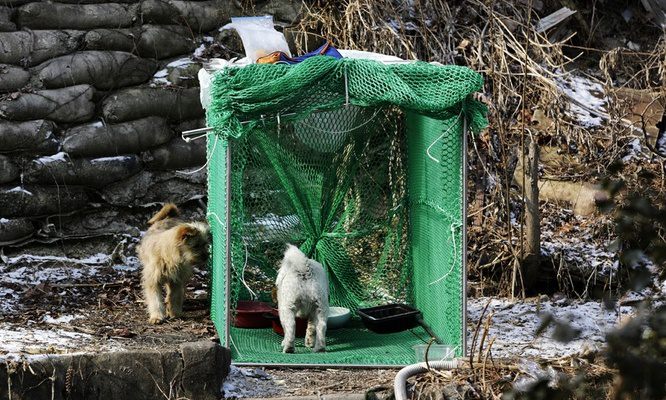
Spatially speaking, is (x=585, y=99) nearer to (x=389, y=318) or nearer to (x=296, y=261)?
(x=389, y=318)

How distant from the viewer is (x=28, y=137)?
8914mm

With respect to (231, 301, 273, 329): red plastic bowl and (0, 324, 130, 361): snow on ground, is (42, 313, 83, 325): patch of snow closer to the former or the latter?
(0, 324, 130, 361): snow on ground

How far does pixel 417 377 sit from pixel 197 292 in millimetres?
3185

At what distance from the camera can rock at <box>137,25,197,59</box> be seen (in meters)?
9.70

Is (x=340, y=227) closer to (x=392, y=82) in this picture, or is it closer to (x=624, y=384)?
(x=392, y=82)

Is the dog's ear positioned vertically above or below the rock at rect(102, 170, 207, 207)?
below

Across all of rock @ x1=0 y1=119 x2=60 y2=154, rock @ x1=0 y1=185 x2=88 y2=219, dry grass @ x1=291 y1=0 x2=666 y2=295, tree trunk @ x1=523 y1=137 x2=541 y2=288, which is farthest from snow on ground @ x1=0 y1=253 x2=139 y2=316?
tree trunk @ x1=523 y1=137 x2=541 y2=288

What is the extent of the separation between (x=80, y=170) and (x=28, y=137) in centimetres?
57

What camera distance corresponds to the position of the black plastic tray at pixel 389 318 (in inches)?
281

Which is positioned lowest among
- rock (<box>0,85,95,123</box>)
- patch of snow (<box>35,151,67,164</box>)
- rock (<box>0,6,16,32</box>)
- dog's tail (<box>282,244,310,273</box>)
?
dog's tail (<box>282,244,310,273</box>)

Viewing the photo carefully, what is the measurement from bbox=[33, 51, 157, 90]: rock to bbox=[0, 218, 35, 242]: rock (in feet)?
4.36

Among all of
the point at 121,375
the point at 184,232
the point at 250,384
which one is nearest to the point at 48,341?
the point at 121,375

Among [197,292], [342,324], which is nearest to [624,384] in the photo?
[342,324]

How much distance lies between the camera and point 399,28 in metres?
10.1
